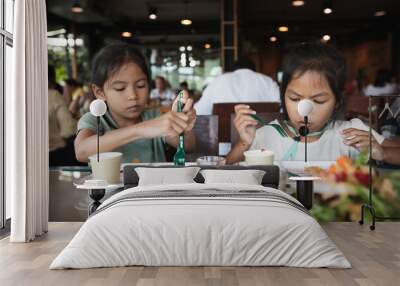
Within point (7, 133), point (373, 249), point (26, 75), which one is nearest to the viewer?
point (373, 249)

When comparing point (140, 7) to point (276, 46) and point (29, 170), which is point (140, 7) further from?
point (29, 170)

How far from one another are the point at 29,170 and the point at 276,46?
332cm

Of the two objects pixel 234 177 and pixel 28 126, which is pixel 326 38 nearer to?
pixel 234 177

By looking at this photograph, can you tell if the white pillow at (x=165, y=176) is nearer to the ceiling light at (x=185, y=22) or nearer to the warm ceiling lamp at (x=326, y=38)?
the ceiling light at (x=185, y=22)

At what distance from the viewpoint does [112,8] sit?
7863 millimetres

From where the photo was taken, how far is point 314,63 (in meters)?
7.68

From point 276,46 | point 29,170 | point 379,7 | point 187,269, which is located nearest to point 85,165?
point 29,170

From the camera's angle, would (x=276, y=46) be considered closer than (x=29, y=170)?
No

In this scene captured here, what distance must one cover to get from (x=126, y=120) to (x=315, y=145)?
2.36 m

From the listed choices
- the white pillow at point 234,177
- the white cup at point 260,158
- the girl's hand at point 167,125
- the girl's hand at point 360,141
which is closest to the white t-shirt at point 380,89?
the girl's hand at point 360,141

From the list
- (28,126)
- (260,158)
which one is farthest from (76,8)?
(260,158)

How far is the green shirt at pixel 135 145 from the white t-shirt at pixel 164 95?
0.66 feet

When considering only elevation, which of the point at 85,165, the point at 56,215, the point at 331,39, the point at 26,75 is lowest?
the point at 56,215

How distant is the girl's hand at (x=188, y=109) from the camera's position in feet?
25.3
